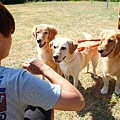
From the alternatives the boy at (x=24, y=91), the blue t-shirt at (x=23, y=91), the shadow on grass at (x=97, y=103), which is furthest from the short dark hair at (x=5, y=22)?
the shadow on grass at (x=97, y=103)

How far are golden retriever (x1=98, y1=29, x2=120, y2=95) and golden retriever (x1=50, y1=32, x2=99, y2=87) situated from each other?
0.71ft

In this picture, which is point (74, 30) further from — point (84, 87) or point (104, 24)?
point (84, 87)

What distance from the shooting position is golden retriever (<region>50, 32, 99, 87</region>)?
6.63ft

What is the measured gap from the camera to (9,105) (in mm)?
735

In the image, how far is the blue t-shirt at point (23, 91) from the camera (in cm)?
70

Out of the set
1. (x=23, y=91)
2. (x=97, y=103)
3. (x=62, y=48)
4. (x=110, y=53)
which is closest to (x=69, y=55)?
(x=62, y=48)

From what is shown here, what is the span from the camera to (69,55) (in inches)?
82.5

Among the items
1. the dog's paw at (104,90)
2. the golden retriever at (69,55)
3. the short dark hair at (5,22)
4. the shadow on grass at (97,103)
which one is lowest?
the shadow on grass at (97,103)

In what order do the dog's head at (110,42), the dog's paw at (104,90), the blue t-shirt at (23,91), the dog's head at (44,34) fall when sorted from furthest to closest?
the dog's head at (44,34), the dog's paw at (104,90), the dog's head at (110,42), the blue t-shirt at (23,91)

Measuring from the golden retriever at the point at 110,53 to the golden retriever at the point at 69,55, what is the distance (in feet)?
0.71

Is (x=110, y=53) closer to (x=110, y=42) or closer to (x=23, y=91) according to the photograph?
(x=110, y=42)

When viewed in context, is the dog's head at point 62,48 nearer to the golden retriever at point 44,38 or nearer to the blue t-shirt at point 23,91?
the golden retriever at point 44,38

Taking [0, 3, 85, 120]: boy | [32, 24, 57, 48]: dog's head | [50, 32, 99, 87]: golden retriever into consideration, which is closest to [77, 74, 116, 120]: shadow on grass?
[50, 32, 99, 87]: golden retriever

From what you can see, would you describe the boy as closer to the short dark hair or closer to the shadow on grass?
the short dark hair
